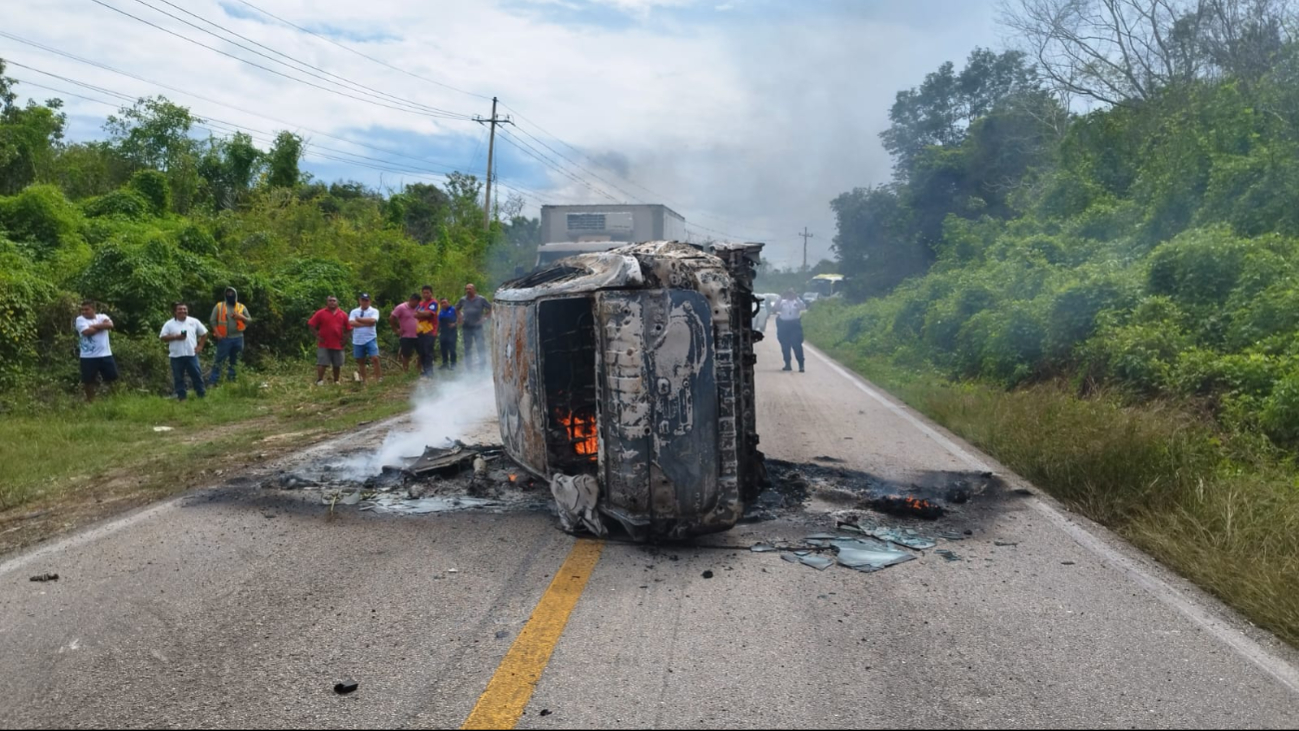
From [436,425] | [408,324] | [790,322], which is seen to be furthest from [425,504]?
[790,322]

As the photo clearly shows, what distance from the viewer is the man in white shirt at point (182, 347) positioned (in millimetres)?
12469

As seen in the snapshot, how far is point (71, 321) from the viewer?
44.2 feet

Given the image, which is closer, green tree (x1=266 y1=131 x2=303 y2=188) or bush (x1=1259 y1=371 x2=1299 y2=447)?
bush (x1=1259 y1=371 x2=1299 y2=447)

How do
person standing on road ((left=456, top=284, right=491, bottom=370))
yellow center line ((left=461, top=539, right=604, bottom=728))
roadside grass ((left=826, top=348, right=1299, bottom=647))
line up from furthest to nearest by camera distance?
person standing on road ((left=456, top=284, right=491, bottom=370))
roadside grass ((left=826, top=348, right=1299, bottom=647))
yellow center line ((left=461, top=539, right=604, bottom=728))

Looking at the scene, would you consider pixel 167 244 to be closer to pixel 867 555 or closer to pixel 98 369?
pixel 98 369

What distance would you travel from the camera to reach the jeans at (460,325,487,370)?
53.1ft

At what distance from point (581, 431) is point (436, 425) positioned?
166 inches

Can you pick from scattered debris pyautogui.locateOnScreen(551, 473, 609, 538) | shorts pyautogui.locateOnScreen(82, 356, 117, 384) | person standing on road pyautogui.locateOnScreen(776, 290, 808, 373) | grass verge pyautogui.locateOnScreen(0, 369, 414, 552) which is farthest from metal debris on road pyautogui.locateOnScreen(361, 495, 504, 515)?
person standing on road pyautogui.locateOnScreen(776, 290, 808, 373)

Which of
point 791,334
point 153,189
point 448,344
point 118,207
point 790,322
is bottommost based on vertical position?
point 448,344

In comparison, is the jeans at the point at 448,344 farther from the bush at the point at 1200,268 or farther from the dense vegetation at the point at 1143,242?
the bush at the point at 1200,268

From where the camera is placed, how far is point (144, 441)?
9.80 m

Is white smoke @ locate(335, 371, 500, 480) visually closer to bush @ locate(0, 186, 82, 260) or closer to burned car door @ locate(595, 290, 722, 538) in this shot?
burned car door @ locate(595, 290, 722, 538)

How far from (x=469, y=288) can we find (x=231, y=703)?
13.2m

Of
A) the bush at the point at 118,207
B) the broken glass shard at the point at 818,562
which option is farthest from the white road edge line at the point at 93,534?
the bush at the point at 118,207
